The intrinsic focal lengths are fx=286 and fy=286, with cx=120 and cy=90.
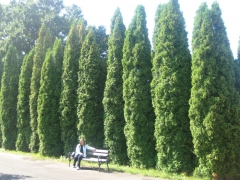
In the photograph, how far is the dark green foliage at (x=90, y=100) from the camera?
13922 mm

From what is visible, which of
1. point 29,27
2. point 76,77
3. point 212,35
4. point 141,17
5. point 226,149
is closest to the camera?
point 226,149

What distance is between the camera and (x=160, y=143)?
35.4 ft

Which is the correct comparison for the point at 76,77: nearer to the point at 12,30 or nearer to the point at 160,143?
the point at 160,143

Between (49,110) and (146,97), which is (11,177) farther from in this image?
(49,110)

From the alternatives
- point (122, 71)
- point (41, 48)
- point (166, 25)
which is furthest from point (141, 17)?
point (41, 48)

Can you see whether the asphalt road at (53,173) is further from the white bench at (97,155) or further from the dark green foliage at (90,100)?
the dark green foliage at (90,100)

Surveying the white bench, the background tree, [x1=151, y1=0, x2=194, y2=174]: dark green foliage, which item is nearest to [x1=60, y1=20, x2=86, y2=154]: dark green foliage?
the white bench

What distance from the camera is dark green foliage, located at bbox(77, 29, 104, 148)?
1392cm

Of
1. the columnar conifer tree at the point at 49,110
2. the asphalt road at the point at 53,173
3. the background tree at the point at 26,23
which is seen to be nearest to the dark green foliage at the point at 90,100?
the asphalt road at the point at 53,173

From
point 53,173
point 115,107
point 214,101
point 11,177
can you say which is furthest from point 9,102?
point 214,101

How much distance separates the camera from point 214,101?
9.37 meters

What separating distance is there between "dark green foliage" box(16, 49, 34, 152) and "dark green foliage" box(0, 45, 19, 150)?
1336 mm

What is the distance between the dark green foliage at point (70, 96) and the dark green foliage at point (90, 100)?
0.71 metres

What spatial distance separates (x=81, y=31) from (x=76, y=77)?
2.77 m
